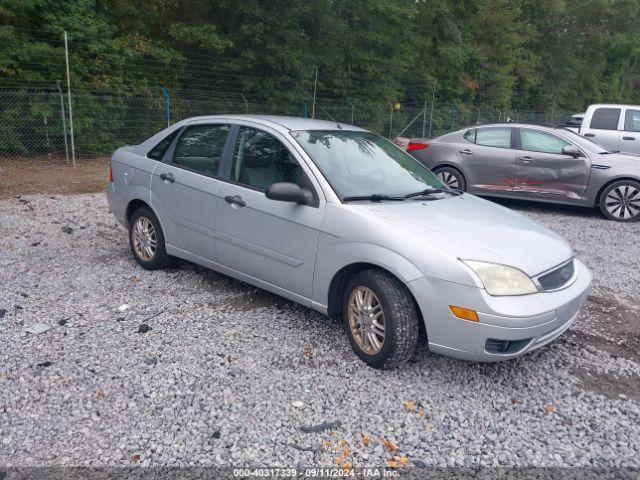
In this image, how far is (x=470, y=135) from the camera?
10086 millimetres

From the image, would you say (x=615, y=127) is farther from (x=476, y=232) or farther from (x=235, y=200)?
(x=235, y=200)

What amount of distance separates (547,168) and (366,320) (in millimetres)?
6573

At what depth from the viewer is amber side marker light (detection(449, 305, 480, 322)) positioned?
3.43 metres

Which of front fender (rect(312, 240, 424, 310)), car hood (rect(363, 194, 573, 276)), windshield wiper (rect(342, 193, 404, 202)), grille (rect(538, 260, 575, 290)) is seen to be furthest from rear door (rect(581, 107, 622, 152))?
front fender (rect(312, 240, 424, 310))

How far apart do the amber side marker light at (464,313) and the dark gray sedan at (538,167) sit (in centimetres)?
645

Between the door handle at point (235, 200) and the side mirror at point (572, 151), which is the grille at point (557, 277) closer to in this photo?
the door handle at point (235, 200)

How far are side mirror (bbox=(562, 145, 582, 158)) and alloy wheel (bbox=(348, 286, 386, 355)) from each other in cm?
661

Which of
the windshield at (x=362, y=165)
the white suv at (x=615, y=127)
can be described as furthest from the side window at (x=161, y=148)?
the white suv at (x=615, y=127)

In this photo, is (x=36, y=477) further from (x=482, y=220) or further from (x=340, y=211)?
(x=482, y=220)

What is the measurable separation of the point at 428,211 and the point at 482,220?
1.33 feet

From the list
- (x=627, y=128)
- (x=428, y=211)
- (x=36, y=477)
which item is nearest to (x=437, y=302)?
(x=428, y=211)

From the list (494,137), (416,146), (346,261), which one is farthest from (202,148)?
(494,137)

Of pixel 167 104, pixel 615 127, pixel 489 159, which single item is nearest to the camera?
pixel 489 159

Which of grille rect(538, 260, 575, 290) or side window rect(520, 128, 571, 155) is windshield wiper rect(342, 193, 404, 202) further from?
side window rect(520, 128, 571, 155)
